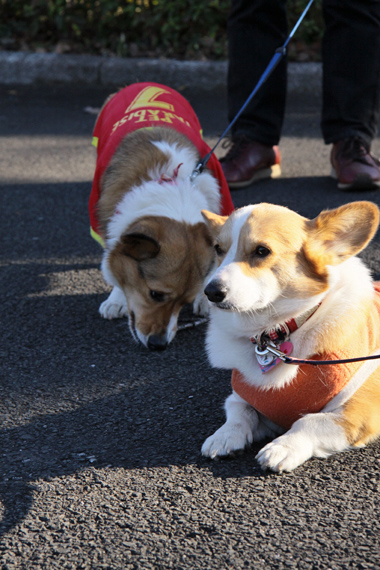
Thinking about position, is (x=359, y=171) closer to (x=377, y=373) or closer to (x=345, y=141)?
(x=345, y=141)

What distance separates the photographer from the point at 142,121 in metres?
3.62

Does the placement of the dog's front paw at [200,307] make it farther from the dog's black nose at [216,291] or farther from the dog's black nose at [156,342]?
the dog's black nose at [216,291]

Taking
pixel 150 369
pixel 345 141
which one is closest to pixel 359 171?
pixel 345 141

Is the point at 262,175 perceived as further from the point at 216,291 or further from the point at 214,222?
the point at 216,291

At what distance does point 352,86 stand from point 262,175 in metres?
0.91

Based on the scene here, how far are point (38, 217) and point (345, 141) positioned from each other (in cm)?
218

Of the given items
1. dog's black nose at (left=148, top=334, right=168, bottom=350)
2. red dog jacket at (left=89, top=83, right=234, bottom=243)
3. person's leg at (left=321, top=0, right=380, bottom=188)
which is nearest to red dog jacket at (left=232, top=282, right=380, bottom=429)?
dog's black nose at (left=148, top=334, right=168, bottom=350)

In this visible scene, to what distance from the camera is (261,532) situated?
175cm

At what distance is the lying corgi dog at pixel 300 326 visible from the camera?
6.51ft

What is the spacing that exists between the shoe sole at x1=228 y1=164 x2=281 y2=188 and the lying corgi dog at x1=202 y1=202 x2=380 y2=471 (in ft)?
8.87

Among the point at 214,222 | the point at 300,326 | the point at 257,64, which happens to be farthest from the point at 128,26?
the point at 300,326

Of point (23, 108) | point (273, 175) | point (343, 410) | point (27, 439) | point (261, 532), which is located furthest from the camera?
point (23, 108)

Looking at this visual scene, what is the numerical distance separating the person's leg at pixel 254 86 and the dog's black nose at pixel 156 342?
2.11 metres

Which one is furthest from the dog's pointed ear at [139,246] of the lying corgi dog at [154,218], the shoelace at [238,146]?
the shoelace at [238,146]
